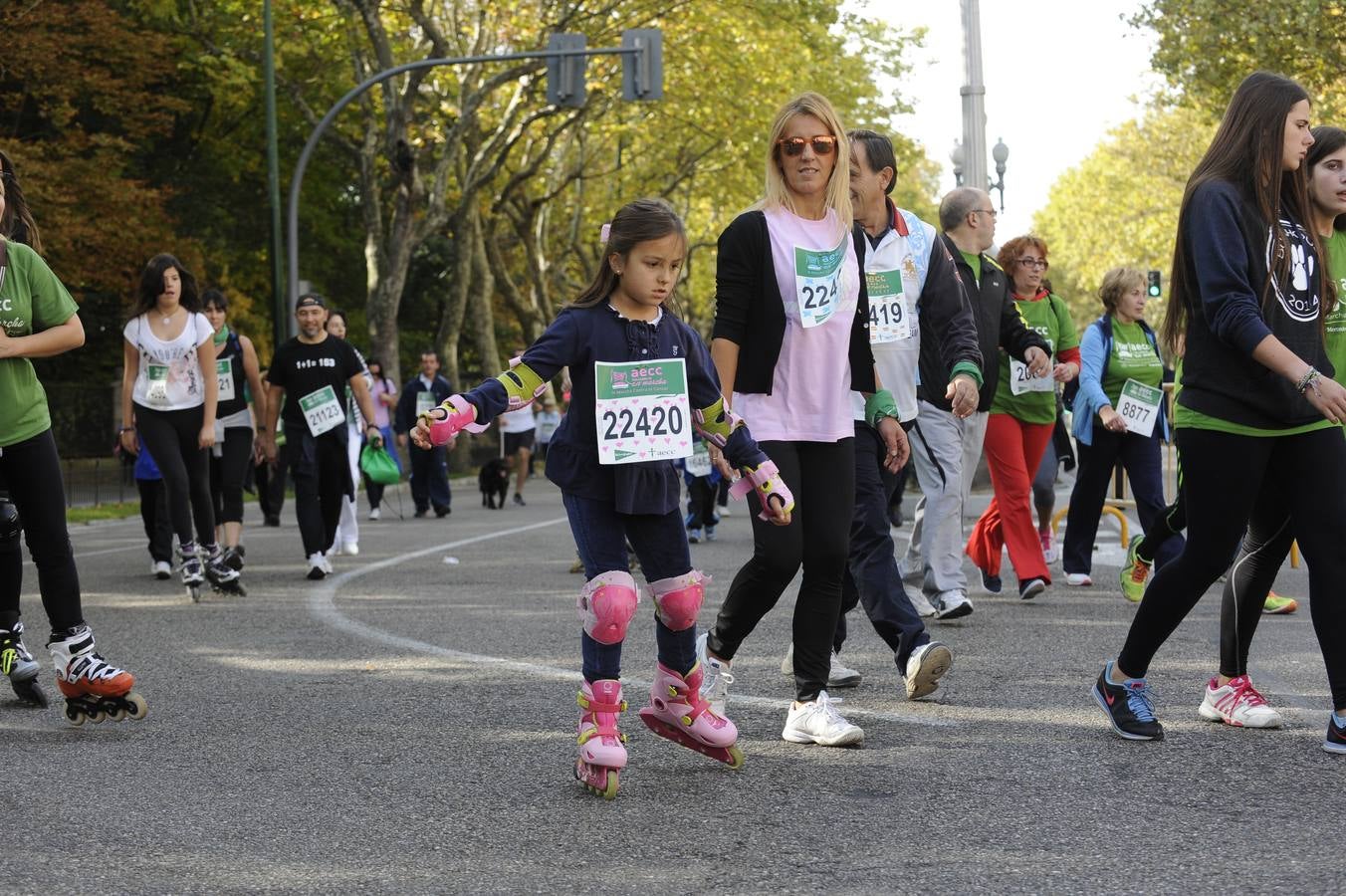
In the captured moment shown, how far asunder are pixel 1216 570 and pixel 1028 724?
33.6 inches

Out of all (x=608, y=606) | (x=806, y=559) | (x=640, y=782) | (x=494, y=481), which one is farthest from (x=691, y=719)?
(x=494, y=481)

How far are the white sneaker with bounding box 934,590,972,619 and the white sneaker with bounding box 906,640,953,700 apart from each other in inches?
91.4

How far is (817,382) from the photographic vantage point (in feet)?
18.8

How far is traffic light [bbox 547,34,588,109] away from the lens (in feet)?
78.7

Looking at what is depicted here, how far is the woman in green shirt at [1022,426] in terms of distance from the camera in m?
9.94

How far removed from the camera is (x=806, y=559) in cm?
574

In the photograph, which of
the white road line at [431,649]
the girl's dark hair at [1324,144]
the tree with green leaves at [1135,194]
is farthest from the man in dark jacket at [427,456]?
the tree with green leaves at [1135,194]

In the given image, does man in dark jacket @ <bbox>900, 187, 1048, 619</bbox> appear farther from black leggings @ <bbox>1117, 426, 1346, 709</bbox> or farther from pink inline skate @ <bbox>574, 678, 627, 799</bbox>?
pink inline skate @ <bbox>574, 678, 627, 799</bbox>

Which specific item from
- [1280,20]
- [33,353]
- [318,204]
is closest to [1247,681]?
[33,353]

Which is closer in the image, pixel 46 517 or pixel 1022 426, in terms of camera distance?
pixel 46 517

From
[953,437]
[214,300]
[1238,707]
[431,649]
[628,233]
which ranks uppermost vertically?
[628,233]

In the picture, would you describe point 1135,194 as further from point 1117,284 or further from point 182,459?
point 182,459

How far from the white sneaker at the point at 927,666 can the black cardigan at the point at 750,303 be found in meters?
1.26

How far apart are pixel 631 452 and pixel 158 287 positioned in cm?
601
